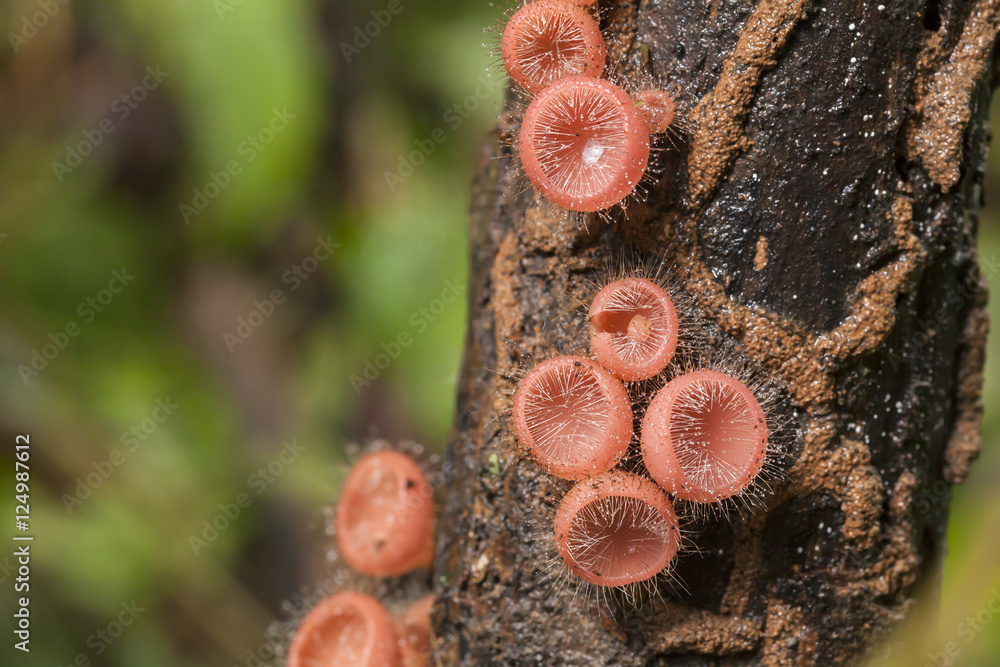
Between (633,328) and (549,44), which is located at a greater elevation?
(549,44)

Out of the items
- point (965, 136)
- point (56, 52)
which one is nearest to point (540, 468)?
point (965, 136)

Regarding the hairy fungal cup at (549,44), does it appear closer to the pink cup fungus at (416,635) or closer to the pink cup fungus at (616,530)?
the pink cup fungus at (616,530)

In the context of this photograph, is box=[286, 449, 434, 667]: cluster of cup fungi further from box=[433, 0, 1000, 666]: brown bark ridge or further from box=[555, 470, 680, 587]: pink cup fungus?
box=[555, 470, 680, 587]: pink cup fungus

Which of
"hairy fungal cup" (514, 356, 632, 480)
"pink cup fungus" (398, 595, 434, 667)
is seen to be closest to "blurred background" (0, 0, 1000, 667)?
"pink cup fungus" (398, 595, 434, 667)

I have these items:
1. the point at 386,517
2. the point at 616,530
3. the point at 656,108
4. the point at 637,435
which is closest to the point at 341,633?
the point at 386,517

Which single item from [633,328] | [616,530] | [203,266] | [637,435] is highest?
[203,266]

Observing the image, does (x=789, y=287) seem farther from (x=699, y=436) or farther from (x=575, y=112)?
(x=575, y=112)
